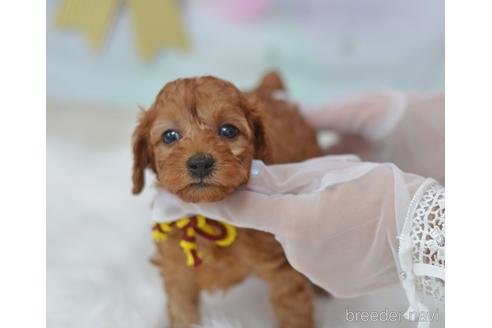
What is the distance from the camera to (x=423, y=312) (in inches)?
65.8

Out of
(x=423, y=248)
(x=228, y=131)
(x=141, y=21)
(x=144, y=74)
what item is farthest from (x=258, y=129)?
(x=141, y=21)

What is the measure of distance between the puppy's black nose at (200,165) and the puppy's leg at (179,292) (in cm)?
55

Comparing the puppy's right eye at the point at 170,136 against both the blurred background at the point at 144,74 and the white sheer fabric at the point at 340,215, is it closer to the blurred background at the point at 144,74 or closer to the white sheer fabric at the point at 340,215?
the white sheer fabric at the point at 340,215

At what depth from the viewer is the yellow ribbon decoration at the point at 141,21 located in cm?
282


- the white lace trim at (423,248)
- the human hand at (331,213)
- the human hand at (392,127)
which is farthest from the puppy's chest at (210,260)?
the human hand at (392,127)

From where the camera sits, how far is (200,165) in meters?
1.62

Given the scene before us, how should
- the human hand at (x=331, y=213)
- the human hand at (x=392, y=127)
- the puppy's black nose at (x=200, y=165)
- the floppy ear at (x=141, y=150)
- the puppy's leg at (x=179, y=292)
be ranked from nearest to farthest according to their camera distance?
the puppy's black nose at (x=200, y=165) < the human hand at (x=331, y=213) < the floppy ear at (x=141, y=150) < the puppy's leg at (x=179, y=292) < the human hand at (x=392, y=127)

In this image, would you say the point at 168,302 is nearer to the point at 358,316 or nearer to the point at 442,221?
the point at 358,316

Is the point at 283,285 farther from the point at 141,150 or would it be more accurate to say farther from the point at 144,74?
the point at 144,74

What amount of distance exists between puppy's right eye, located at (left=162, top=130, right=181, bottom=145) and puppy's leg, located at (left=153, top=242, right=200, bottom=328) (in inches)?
18.2

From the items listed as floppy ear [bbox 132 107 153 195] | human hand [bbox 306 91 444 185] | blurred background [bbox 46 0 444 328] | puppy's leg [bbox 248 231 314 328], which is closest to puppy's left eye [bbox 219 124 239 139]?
floppy ear [bbox 132 107 153 195]

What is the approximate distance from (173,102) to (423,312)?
3.07 feet

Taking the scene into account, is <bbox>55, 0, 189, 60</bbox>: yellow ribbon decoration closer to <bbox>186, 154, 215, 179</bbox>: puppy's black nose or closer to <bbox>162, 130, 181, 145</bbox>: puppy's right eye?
<bbox>162, 130, 181, 145</bbox>: puppy's right eye
